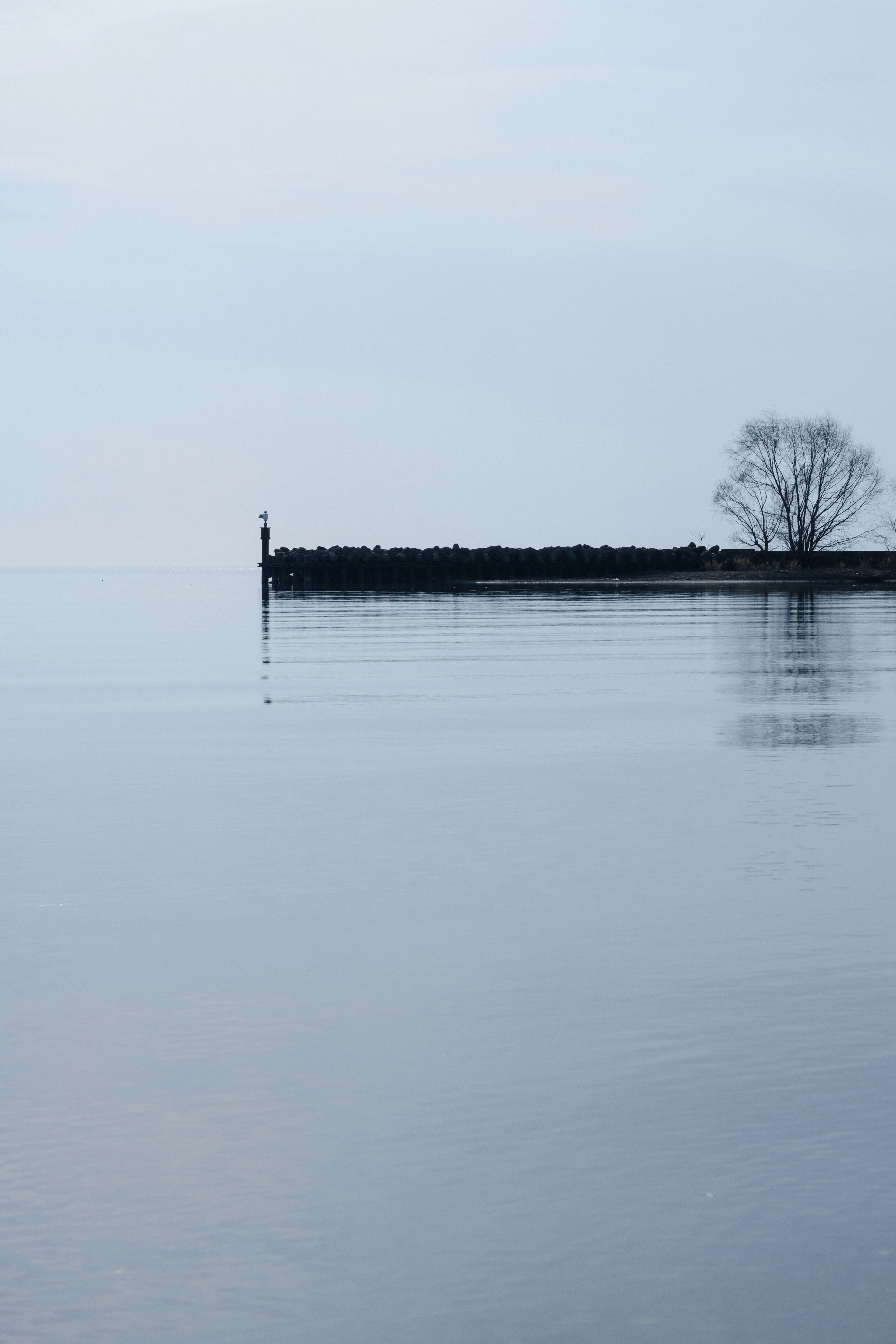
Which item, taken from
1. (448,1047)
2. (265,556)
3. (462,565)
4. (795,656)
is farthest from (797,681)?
(462,565)

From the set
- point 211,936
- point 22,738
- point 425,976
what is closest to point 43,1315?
point 425,976

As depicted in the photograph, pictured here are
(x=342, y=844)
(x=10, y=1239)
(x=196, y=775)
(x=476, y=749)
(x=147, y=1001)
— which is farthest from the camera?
(x=476, y=749)

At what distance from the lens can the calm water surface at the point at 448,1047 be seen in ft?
16.7

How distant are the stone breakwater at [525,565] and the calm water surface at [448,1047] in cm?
10426

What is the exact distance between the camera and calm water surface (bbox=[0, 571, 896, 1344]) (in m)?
5.10

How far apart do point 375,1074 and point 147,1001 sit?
63.3 inches

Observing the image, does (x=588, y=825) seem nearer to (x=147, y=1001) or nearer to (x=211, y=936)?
(x=211, y=936)

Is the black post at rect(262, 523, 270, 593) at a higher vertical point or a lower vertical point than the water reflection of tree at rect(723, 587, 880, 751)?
higher

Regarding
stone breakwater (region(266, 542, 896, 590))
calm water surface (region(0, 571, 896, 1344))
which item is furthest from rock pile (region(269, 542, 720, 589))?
calm water surface (region(0, 571, 896, 1344))

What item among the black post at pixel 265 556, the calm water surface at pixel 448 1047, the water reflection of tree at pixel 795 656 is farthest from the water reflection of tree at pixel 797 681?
the black post at pixel 265 556

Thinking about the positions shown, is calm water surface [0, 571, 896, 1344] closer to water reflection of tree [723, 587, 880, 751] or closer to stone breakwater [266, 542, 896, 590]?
water reflection of tree [723, 587, 880, 751]

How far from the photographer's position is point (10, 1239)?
5.41 meters

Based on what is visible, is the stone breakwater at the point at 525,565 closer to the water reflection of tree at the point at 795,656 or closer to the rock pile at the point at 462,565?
the rock pile at the point at 462,565

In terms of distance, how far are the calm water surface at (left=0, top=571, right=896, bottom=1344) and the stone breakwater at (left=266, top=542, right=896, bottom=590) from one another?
104m
